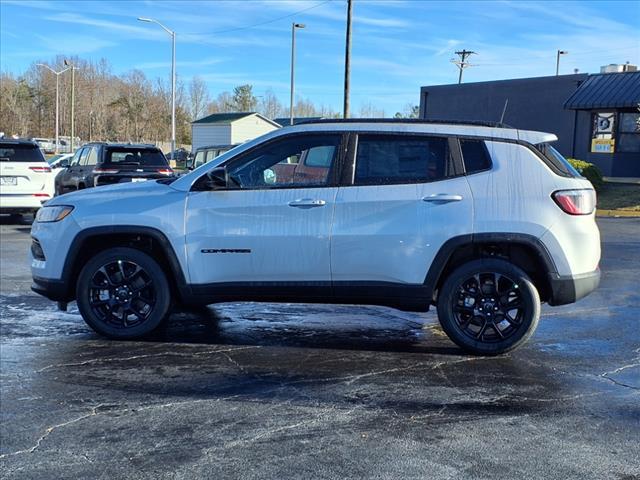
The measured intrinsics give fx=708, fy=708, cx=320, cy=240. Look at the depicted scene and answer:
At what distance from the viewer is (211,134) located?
2327 inches

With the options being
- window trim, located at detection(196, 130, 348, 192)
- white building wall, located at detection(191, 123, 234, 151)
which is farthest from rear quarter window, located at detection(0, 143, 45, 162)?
white building wall, located at detection(191, 123, 234, 151)

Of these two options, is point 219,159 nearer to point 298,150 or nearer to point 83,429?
point 298,150

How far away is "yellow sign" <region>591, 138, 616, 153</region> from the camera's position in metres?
27.8

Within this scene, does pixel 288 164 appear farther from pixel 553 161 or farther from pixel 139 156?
pixel 139 156

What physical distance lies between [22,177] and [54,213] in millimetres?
9490

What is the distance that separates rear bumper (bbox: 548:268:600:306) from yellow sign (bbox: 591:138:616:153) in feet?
79.2

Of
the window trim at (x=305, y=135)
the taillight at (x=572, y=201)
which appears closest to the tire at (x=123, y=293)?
the window trim at (x=305, y=135)

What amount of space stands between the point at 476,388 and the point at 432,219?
1.39 metres

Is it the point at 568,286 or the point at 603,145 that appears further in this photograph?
the point at 603,145

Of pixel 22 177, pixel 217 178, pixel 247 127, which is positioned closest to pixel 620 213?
pixel 22 177

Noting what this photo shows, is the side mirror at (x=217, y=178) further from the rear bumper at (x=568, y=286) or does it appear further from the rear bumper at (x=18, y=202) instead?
the rear bumper at (x=18, y=202)

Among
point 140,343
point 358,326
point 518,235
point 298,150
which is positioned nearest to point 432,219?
point 518,235

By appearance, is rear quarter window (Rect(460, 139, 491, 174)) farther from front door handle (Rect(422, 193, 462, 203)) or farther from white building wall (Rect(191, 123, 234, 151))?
white building wall (Rect(191, 123, 234, 151))

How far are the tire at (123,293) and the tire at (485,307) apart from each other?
2.41 m
